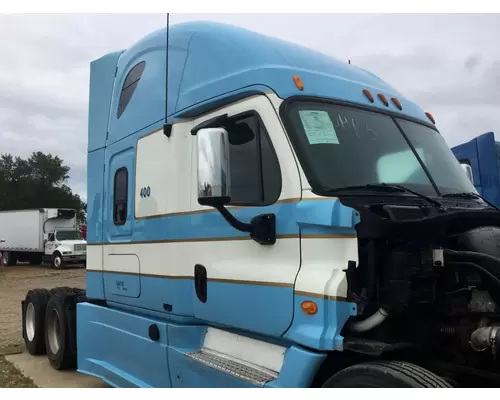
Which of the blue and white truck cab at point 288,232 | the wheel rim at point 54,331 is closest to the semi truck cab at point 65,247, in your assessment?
the wheel rim at point 54,331

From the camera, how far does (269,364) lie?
3.57m

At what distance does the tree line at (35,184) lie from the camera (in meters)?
62.5

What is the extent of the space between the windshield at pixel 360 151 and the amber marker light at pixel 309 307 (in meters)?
0.70

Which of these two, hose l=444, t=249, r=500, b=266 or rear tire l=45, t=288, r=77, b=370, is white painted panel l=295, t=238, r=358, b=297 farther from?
rear tire l=45, t=288, r=77, b=370

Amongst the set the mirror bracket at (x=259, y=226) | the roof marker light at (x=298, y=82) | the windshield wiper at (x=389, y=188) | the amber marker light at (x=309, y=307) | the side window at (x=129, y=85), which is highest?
the side window at (x=129, y=85)

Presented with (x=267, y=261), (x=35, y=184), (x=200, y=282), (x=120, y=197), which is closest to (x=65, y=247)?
(x=120, y=197)

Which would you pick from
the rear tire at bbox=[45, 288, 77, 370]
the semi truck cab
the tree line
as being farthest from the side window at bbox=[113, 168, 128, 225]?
the tree line

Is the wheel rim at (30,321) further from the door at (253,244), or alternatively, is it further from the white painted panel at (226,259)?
the door at (253,244)

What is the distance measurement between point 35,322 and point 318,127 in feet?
19.0

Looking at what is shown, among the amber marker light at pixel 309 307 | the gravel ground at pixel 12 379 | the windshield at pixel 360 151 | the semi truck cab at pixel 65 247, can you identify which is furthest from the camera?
the semi truck cab at pixel 65 247

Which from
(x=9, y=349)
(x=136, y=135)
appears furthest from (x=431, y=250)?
(x=9, y=349)

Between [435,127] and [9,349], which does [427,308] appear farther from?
[9,349]

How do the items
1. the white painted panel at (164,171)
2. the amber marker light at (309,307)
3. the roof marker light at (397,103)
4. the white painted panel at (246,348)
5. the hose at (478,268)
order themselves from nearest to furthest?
the hose at (478,268) → the amber marker light at (309,307) → the white painted panel at (246,348) → the roof marker light at (397,103) → the white painted panel at (164,171)

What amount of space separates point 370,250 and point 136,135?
2.89 m
